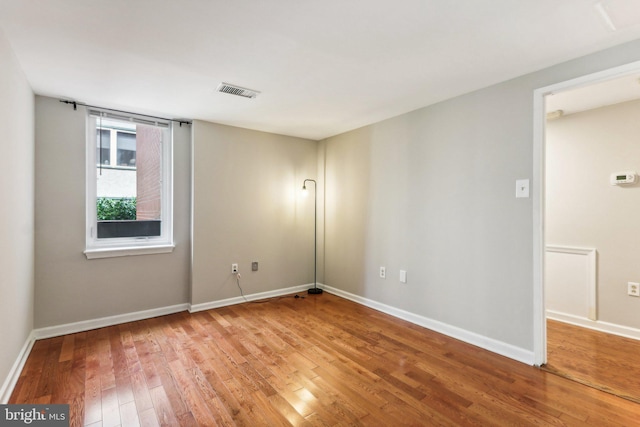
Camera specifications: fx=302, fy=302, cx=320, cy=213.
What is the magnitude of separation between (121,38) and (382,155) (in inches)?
107

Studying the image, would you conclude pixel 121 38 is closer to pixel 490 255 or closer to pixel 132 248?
pixel 132 248

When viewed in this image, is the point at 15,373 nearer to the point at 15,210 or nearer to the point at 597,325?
the point at 15,210

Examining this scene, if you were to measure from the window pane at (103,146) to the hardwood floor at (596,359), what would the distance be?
457 centimetres

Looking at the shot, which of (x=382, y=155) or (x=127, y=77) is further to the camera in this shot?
(x=382, y=155)

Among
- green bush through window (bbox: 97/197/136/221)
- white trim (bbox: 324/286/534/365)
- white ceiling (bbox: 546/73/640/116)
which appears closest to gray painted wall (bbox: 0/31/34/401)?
green bush through window (bbox: 97/197/136/221)

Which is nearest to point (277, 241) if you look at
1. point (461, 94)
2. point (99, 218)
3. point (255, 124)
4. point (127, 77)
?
point (255, 124)

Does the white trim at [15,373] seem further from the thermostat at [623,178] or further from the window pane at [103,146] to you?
the thermostat at [623,178]

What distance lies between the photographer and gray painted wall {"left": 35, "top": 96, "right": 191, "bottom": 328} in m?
2.90

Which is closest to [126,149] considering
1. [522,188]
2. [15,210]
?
[15,210]

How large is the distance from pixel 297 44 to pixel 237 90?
3.19 feet

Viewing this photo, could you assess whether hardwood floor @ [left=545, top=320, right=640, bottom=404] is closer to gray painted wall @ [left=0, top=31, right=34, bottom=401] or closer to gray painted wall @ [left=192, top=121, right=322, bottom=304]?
gray painted wall @ [left=192, top=121, right=322, bottom=304]

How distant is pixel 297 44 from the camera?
2.00 metres

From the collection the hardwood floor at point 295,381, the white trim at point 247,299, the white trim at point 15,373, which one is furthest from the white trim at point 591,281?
the white trim at point 15,373

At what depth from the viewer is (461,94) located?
9.36 feet
